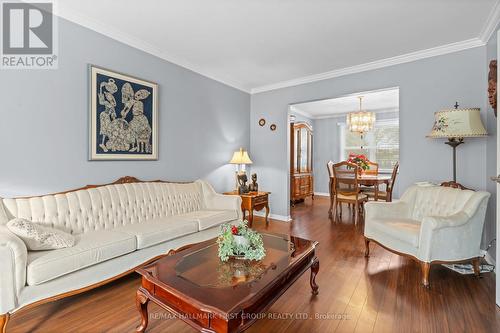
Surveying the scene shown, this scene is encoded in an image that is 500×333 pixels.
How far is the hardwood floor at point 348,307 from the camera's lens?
167 centimetres

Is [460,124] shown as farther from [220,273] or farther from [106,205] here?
[106,205]

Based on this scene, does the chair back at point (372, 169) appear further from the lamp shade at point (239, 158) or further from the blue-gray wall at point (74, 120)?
the blue-gray wall at point (74, 120)

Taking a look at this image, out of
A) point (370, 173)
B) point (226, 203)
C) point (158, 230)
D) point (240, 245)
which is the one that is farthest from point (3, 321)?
point (370, 173)

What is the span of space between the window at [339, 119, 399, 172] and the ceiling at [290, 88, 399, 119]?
47 centimetres

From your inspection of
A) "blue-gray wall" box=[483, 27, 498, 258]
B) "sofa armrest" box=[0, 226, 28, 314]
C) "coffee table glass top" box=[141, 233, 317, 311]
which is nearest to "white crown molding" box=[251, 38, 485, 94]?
"blue-gray wall" box=[483, 27, 498, 258]

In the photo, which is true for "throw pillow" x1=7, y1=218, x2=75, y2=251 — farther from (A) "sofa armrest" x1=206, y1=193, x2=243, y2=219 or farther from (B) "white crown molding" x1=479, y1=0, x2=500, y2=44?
(B) "white crown molding" x1=479, y1=0, x2=500, y2=44

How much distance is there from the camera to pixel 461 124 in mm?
2627

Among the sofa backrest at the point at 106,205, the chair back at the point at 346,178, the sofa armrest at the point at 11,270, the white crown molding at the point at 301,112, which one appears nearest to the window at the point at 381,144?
the white crown molding at the point at 301,112

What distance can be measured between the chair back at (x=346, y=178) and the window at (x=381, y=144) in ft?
9.49

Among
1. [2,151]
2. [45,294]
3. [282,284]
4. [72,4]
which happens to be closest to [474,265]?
[282,284]

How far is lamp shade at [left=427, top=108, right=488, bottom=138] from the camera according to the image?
102 inches

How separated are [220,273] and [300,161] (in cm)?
489

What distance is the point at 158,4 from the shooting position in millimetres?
2336

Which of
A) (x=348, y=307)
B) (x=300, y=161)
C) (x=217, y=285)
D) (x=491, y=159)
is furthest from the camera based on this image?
(x=300, y=161)
